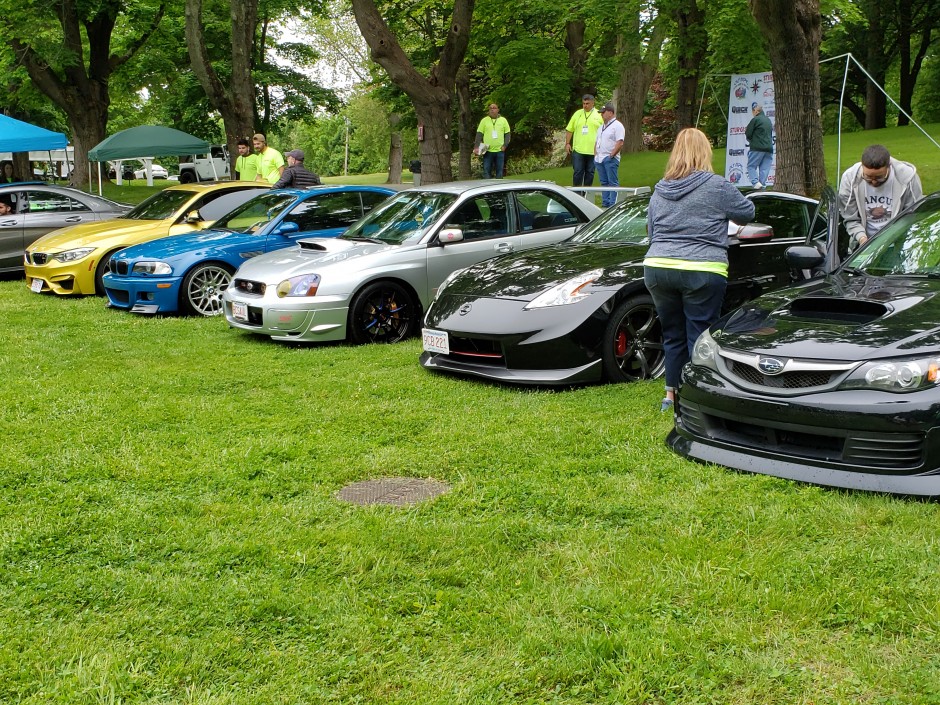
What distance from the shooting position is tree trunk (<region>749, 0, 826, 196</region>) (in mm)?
12352

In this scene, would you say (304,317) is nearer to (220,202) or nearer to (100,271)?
(220,202)

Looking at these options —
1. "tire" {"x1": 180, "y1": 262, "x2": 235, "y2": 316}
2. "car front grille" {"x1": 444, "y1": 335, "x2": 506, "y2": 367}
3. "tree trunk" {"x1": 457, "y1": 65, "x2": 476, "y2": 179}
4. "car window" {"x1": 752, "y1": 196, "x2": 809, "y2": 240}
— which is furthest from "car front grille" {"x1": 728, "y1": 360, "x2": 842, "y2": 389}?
"tree trunk" {"x1": 457, "y1": 65, "x2": 476, "y2": 179}

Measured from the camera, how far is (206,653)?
3.38 m

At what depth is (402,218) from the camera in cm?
983

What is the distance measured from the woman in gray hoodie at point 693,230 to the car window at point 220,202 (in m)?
7.89

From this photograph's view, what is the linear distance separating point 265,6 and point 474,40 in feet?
21.5

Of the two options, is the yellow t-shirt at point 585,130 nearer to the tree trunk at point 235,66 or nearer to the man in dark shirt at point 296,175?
the man in dark shirt at point 296,175

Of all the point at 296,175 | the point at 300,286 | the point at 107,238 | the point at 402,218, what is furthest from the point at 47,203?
the point at 300,286

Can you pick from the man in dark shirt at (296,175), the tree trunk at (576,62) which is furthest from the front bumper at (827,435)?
the tree trunk at (576,62)

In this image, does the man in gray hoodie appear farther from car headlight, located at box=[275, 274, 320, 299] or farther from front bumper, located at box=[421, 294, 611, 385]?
car headlight, located at box=[275, 274, 320, 299]

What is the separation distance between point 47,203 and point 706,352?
13.3 meters

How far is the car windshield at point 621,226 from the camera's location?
8172 mm

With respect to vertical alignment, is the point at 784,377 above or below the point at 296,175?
below

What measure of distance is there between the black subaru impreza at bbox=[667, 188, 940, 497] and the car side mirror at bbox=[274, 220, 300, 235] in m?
6.82
